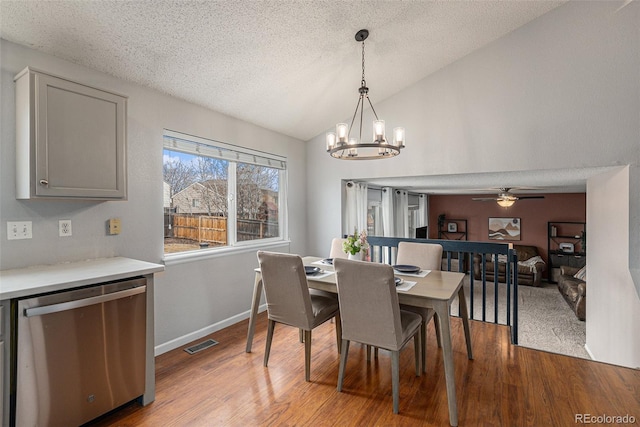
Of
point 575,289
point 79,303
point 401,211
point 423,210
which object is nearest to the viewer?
point 79,303

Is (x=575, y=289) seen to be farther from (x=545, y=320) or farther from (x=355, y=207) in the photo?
(x=355, y=207)

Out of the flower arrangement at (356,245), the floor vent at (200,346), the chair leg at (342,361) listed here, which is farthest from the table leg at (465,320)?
the floor vent at (200,346)

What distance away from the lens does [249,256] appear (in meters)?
3.65

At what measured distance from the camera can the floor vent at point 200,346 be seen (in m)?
2.79

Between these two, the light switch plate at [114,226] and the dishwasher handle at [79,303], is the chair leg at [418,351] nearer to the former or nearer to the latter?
the dishwasher handle at [79,303]

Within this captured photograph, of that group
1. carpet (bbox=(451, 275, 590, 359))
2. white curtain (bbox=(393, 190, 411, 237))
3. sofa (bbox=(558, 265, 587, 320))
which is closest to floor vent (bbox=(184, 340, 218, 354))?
carpet (bbox=(451, 275, 590, 359))

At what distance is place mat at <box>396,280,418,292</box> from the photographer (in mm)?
2129

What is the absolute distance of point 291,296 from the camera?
2.31 metres

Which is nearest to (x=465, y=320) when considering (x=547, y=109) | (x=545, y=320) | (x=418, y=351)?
(x=418, y=351)

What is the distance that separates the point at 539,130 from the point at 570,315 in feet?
14.4

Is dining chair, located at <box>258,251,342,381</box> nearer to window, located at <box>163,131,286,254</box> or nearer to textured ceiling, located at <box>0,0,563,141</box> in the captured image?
window, located at <box>163,131,286,254</box>

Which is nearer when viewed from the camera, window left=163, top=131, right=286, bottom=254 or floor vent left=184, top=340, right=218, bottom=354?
floor vent left=184, top=340, right=218, bottom=354

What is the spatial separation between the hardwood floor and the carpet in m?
2.11

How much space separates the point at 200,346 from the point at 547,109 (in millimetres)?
4067
